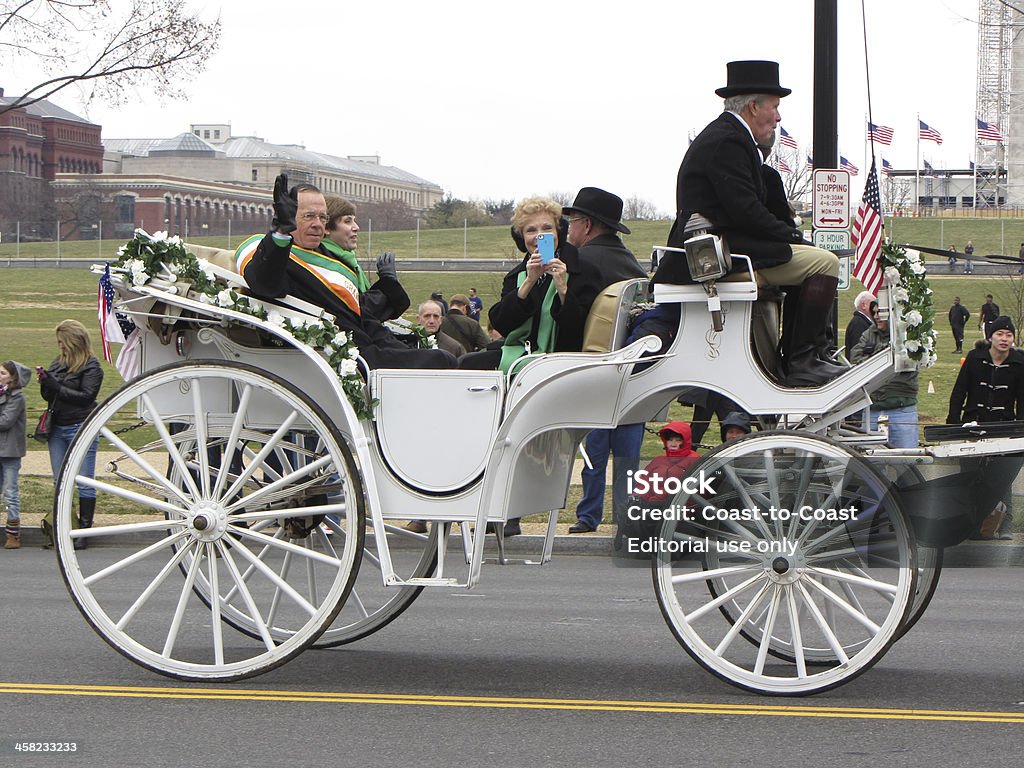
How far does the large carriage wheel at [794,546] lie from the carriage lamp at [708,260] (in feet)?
1.90

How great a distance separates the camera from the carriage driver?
20.7 ft

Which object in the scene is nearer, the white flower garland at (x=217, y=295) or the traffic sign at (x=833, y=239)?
the white flower garland at (x=217, y=295)

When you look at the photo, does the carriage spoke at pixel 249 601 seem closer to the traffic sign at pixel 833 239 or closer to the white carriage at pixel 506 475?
the white carriage at pixel 506 475

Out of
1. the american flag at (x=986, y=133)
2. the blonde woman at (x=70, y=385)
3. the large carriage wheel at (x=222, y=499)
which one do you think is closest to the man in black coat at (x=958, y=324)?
the blonde woman at (x=70, y=385)

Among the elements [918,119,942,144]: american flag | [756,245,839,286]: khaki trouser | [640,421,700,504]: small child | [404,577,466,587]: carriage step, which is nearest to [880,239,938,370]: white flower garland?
[756,245,839,286]: khaki trouser

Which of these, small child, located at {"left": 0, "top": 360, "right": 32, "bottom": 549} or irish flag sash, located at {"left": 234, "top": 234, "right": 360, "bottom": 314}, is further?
small child, located at {"left": 0, "top": 360, "right": 32, "bottom": 549}

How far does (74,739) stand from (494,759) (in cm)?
160

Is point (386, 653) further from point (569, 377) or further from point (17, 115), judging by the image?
point (17, 115)

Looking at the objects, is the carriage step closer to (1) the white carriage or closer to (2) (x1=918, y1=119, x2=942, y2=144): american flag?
(1) the white carriage

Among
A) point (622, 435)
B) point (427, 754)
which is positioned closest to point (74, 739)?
point (427, 754)

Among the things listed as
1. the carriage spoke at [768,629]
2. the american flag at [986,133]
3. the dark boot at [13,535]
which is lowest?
the dark boot at [13,535]

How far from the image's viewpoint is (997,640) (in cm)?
784

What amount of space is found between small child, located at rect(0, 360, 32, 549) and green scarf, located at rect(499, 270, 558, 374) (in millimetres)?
6906

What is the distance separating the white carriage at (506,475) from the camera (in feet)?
19.3
